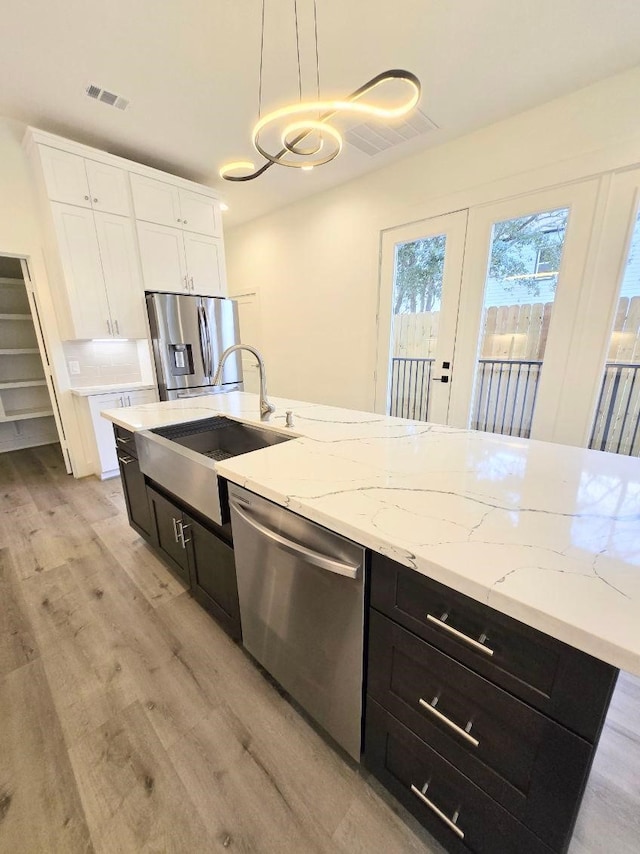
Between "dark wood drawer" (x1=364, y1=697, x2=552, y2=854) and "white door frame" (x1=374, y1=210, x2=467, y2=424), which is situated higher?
"white door frame" (x1=374, y1=210, x2=467, y2=424)

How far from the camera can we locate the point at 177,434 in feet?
6.12

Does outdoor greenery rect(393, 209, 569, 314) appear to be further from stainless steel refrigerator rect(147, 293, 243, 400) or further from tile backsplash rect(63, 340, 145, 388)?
tile backsplash rect(63, 340, 145, 388)

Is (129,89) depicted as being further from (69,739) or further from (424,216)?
(69,739)

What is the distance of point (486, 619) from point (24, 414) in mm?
5354

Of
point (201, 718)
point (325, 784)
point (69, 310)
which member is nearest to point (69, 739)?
point (201, 718)

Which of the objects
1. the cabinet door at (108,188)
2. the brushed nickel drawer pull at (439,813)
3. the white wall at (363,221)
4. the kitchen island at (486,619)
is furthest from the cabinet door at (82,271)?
the brushed nickel drawer pull at (439,813)

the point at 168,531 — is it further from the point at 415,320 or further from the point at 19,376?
the point at 19,376

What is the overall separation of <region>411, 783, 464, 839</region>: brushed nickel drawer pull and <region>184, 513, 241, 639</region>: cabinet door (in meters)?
0.82

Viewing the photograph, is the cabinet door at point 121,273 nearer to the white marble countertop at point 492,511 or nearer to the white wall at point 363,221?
the white wall at point 363,221

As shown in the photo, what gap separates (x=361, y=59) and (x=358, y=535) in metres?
2.83

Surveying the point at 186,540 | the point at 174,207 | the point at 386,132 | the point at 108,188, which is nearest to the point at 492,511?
the point at 186,540

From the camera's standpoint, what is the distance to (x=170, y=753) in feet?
3.88

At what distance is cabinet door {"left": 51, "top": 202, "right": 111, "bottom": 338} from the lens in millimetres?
2867

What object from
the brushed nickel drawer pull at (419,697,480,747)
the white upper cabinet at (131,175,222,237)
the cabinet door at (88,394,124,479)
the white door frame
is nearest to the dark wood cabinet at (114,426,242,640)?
the brushed nickel drawer pull at (419,697,480,747)
